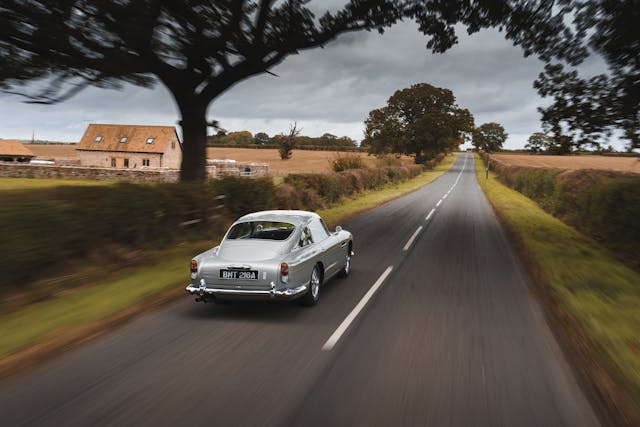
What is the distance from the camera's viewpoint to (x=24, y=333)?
6.18 metres

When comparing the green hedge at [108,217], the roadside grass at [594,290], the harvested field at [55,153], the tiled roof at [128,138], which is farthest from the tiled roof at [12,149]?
the roadside grass at [594,290]

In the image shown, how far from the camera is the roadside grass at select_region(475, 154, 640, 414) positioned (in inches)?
229

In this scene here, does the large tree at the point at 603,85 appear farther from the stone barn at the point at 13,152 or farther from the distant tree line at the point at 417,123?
the stone barn at the point at 13,152

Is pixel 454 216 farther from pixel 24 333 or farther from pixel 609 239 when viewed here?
pixel 24 333

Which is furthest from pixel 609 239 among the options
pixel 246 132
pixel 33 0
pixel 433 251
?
pixel 246 132

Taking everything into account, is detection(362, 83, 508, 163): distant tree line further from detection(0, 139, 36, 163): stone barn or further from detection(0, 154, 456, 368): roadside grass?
detection(0, 154, 456, 368): roadside grass

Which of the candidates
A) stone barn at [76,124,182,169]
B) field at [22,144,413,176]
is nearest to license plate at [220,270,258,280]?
field at [22,144,413,176]

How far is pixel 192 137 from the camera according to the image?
15.4 meters

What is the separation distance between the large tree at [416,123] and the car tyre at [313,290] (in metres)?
68.4

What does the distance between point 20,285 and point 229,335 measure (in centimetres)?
387

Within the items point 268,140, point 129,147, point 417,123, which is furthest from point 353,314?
point 268,140

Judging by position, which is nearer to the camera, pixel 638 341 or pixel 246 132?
pixel 638 341

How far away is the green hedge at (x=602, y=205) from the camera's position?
12.8 m

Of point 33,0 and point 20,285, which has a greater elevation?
point 33,0
